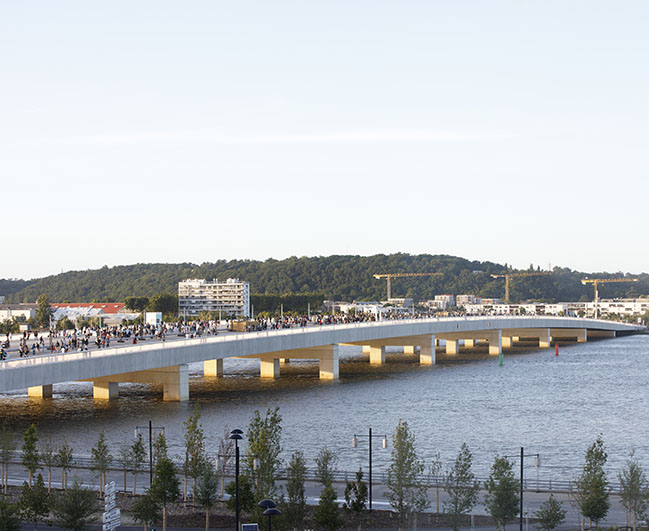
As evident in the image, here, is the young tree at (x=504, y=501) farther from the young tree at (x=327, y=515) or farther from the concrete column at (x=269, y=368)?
the concrete column at (x=269, y=368)

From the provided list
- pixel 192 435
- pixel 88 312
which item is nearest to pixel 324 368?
pixel 192 435

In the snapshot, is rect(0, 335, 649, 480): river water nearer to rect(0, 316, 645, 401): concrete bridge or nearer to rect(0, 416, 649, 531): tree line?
rect(0, 316, 645, 401): concrete bridge

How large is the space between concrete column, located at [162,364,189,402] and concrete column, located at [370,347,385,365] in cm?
4626

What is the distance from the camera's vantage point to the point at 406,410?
206 feet

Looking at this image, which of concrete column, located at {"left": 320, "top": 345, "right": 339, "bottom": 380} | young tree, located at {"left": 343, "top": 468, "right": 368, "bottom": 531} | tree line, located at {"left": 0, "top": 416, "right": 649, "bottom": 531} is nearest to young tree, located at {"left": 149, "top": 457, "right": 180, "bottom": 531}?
tree line, located at {"left": 0, "top": 416, "right": 649, "bottom": 531}

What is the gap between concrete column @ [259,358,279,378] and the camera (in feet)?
291

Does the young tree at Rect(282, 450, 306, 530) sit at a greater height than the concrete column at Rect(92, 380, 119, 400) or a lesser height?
greater

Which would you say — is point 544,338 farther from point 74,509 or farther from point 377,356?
point 74,509

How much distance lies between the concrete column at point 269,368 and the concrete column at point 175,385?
22.3m

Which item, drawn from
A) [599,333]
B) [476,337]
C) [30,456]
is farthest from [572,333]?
[30,456]

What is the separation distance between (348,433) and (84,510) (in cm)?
2674

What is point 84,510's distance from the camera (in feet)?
88.9

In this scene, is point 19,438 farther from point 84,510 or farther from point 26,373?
point 84,510

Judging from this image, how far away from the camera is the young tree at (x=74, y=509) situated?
27.1 meters
